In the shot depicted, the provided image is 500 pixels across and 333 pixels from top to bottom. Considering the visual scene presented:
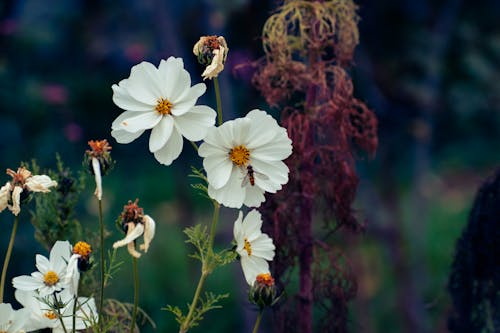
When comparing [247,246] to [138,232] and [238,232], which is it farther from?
[138,232]

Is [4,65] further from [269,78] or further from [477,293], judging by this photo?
[477,293]

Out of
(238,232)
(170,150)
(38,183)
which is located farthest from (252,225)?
(38,183)

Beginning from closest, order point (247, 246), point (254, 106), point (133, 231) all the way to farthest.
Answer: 1. point (133, 231)
2. point (247, 246)
3. point (254, 106)

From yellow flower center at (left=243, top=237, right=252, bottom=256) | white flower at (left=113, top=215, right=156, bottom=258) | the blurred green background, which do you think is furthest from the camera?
the blurred green background

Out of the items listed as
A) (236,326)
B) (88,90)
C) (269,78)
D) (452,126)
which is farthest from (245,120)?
(88,90)

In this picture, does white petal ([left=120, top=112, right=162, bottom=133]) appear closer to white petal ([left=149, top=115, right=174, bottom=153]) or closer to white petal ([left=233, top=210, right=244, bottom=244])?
white petal ([left=149, top=115, right=174, bottom=153])

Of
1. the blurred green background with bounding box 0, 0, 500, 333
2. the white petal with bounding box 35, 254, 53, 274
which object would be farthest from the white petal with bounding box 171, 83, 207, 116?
the blurred green background with bounding box 0, 0, 500, 333

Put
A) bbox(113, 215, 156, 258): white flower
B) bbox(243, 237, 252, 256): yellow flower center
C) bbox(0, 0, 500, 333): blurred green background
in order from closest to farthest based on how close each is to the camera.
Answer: bbox(113, 215, 156, 258): white flower
bbox(243, 237, 252, 256): yellow flower center
bbox(0, 0, 500, 333): blurred green background

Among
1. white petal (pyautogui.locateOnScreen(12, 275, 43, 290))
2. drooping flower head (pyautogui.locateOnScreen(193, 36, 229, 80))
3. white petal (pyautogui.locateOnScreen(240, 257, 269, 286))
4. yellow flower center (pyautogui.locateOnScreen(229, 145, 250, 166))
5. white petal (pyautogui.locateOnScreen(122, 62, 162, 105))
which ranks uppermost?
drooping flower head (pyautogui.locateOnScreen(193, 36, 229, 80))
